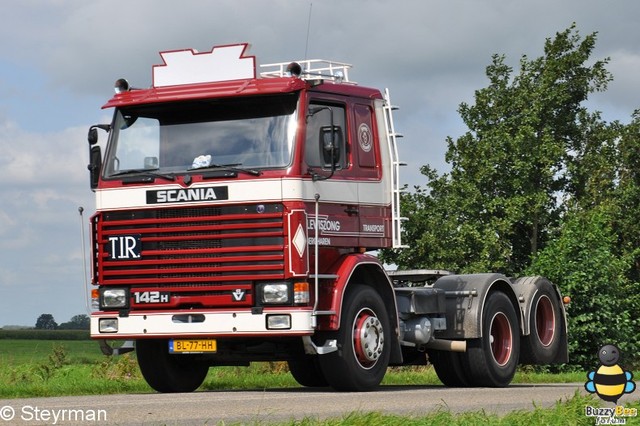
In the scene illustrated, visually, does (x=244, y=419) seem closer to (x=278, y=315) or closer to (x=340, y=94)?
(x=278, y=315)

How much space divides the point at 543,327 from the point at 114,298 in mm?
6334

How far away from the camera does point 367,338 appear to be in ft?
48.6

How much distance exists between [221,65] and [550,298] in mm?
6125

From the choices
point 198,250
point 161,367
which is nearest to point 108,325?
point 161,367

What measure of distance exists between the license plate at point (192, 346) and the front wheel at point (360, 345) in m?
1.20

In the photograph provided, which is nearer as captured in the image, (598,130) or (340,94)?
(340,94)

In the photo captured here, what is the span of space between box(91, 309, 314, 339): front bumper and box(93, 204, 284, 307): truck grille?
0.55ft

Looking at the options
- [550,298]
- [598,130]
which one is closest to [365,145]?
[550,298]

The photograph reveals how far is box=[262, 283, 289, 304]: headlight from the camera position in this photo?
14.1 m

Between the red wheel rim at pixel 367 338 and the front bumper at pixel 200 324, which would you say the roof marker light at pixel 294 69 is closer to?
the front bumper at pixel 200 324

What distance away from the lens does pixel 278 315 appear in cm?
1408

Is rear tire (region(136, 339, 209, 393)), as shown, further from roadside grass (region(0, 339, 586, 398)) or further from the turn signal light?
the turn signal light

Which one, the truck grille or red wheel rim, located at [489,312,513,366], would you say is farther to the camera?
red wheel rim, located at [489,312,513,366]

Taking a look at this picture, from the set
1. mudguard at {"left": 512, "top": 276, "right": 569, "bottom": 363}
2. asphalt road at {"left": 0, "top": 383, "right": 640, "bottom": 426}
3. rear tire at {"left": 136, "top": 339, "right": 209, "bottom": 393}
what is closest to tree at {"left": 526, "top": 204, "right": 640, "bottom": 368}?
mudguard at {"left": 512, "top": 276, "right": 569, "bottom": 363}
